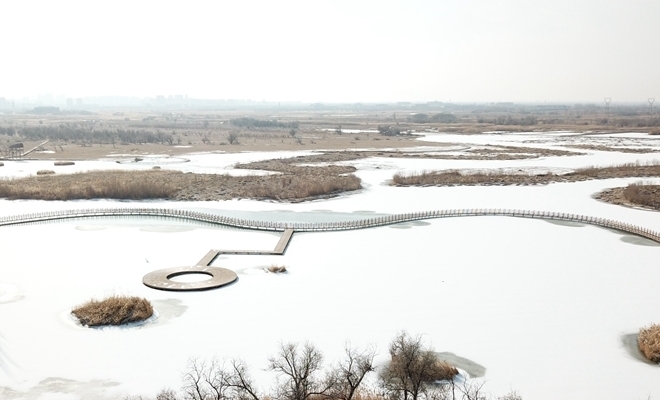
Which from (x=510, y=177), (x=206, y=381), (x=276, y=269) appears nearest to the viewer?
(x=206, y=381)

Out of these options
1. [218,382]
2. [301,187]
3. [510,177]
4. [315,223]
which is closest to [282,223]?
[315,223]

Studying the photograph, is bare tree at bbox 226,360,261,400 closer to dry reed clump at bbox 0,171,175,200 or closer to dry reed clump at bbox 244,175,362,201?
dry reed clump at bbox 244,175,362,201

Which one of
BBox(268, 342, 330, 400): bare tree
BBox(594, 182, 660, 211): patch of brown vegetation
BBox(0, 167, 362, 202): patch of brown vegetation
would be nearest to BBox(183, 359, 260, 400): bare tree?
BBox(268, 342, 330, 400): bare tree

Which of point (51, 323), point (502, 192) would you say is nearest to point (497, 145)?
point (502, 192)

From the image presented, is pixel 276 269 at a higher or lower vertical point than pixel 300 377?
lower

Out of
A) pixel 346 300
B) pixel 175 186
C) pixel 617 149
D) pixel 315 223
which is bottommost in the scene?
pixel 315 223

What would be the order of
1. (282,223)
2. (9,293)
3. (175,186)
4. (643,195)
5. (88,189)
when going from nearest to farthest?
(9,293), (282,223), (643,195), (88,189), (175,186)

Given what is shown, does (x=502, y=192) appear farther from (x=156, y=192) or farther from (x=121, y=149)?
(x=121, y=149)

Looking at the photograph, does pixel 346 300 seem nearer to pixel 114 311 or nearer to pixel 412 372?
pixel 412 372
